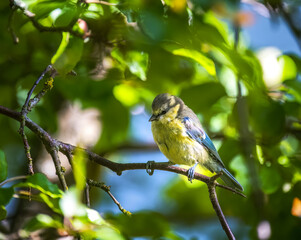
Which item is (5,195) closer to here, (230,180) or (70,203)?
(70,203)

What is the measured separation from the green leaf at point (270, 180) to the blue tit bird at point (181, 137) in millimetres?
368

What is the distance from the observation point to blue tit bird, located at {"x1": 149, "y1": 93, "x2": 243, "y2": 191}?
9.45ft

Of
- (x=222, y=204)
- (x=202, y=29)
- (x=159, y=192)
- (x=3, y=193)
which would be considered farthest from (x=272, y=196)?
(x=159, y=192)

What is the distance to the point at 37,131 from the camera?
1.96 m

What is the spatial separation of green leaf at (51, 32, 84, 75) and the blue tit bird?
887 mm

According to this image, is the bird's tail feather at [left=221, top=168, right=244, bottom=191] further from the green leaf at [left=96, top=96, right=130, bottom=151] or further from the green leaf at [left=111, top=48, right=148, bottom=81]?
the green leaf at [left=111, top=48, right=148, bottom=81]

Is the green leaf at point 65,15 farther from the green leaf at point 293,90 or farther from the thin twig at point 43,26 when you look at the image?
the green leaf at point 293,90

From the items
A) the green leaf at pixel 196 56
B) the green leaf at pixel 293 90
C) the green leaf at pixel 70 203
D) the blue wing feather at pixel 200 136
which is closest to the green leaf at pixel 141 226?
the green leaf at pixel 70 203

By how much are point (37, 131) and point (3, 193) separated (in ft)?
1.70

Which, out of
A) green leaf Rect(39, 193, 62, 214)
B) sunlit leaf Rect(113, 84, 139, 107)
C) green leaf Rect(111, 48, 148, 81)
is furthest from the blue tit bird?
green leaf Rect(39, 193, 62, 214)

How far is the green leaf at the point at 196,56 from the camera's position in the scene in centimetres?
196

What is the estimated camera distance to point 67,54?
2.05 m

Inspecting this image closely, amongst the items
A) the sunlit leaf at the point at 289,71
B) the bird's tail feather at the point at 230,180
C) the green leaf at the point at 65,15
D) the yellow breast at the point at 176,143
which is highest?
the green leaf at the point at 65,15

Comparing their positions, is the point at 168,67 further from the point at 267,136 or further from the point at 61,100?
the point at 61,100
